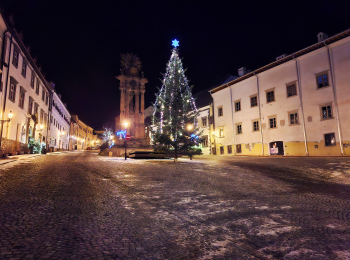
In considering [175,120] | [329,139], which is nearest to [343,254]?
[175,120]

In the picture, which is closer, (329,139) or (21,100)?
(329,139)

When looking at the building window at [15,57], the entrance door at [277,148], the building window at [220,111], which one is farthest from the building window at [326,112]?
the building window at [15,57]

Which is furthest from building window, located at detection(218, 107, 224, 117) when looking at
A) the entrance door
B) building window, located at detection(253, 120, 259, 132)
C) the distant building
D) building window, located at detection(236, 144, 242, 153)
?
the distant building

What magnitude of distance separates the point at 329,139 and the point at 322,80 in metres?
5.92

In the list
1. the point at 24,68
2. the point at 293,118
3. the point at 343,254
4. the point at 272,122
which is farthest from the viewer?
the point at 272,122

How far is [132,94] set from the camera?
36062 mm

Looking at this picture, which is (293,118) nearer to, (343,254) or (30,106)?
(343,254)

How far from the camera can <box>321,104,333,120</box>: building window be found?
2298 centimetres

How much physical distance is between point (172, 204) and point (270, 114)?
2631 centimetres

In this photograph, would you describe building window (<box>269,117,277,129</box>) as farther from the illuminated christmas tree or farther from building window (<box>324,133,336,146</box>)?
the illuminated christmas tree

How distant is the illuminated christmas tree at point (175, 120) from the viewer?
835 inches

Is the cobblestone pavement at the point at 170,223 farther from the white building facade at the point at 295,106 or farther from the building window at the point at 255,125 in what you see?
the building window at the point at 255,125

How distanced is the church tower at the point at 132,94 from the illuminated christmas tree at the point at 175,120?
43.5 ft

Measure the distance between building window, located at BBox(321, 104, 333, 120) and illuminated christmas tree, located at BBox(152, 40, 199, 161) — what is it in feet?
41.7
